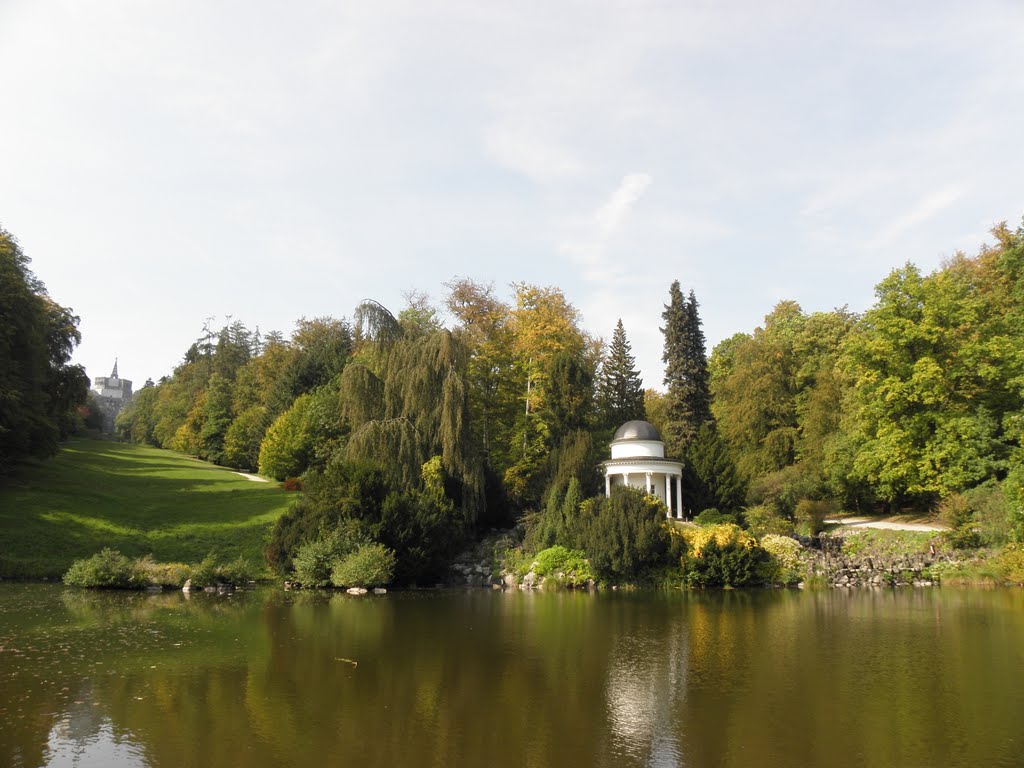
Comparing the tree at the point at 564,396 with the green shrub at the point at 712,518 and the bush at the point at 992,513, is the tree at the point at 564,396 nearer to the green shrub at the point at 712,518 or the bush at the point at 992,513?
the green shrub at the point at 712,518

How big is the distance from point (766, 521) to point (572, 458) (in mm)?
9510

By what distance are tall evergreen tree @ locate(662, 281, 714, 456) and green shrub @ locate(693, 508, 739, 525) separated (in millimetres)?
9060

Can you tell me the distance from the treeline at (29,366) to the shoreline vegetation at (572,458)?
157 mm

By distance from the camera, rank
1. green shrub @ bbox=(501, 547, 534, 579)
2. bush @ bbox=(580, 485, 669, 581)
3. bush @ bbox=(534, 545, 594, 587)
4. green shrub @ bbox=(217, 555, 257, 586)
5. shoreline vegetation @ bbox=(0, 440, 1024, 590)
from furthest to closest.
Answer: green shrub @ bbox=(501, 547, 534, 579), bush @ bbox=(534, 545, 594, 587), bush @ bbox=(580, 485, 669, 581), green shrub @ bbox=(217, 555, 257, 586), shoreline vegetation @ bbox=(0, 440, 1024, 590)

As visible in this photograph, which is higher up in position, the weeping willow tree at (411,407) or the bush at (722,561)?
the weeping willow tree at (411,407)

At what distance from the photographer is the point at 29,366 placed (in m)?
34.2

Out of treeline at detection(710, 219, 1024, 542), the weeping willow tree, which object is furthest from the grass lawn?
treeline at detection(710, 219, 1024, 542)

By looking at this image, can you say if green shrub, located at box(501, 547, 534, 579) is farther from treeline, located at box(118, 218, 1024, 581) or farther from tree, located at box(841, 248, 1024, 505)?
tree, located at box(841, 248, 1024, 505)

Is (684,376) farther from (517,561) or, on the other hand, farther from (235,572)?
(235,572)

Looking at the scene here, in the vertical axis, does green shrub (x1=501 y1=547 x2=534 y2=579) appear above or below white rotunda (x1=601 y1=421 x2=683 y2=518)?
below

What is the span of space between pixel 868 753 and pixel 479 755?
4.39 metres

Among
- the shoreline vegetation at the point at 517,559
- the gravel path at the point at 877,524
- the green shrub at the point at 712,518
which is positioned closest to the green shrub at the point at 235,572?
the shoreline vegetation at the point at 517,559

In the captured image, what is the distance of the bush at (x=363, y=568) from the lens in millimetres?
26125

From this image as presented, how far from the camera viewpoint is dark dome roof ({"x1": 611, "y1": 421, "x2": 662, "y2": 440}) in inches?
1481
